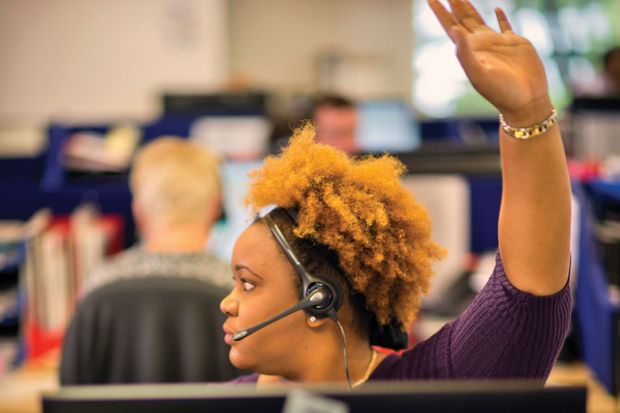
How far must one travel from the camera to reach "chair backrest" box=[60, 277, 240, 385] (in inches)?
69.3

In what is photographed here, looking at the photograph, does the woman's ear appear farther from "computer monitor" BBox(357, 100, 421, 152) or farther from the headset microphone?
"computer monitor" BBox(357, 100, 421, 152)

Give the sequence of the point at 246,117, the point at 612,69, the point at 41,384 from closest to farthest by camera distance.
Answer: the point at 41,384 < the point at 246,117 < the point at 612,69

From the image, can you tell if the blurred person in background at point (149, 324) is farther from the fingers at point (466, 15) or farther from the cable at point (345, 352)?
the fingers at point (466, 15)

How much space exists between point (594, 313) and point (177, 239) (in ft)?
3.73

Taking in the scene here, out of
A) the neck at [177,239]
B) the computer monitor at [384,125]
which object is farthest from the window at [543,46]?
the neck at [177,239]

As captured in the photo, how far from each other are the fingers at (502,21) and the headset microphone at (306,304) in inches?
12.9

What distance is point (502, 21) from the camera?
815 mm

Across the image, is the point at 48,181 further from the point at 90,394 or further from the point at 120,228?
the point at 90,394

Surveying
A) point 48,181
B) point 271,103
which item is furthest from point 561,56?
point 48,181

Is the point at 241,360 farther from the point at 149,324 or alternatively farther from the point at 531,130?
the point at 149,324

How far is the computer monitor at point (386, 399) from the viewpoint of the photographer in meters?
0.59

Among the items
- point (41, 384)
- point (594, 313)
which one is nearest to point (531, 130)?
point (594, 313)

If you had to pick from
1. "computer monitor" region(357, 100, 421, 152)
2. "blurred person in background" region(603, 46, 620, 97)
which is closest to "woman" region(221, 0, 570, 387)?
"blurred person in background" region(603, 46, 620, 97)

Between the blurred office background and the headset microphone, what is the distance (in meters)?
1.08
